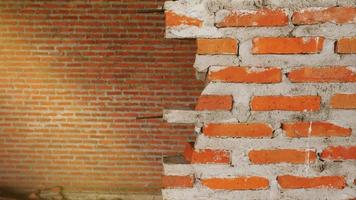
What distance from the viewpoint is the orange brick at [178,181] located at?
154cm

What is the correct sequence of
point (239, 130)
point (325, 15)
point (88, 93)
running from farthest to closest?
point (88, 93) < point (239, 130) < point (325, 15)

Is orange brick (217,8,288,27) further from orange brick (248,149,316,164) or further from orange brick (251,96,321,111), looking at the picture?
orange brick (248,149,316,164)

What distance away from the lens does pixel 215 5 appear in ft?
4.58

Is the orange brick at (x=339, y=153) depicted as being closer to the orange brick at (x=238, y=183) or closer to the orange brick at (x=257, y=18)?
the orange brick at (x=238, y=183)

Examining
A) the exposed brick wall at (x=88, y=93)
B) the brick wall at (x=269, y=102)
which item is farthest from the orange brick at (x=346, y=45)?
the exposed brick wall at (x=88, y=93)

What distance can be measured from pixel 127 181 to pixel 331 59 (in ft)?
11.7

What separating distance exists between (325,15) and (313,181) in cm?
69

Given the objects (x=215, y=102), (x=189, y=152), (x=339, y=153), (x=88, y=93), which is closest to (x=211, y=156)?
(x=189, y=152)

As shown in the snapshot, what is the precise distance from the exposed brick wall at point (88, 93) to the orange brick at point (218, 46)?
8.89ft

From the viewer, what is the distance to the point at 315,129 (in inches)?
58.1

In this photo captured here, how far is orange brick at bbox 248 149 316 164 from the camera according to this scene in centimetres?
150

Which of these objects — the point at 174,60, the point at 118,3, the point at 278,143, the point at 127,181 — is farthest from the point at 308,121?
the point at 127,181

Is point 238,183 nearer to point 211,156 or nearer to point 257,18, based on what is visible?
point 211,156

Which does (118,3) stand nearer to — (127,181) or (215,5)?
(127,181)
